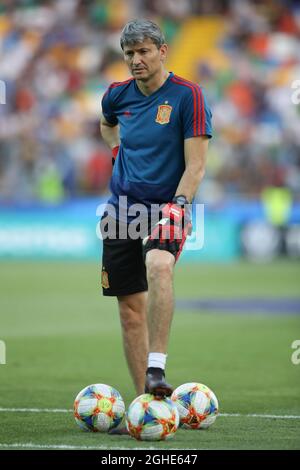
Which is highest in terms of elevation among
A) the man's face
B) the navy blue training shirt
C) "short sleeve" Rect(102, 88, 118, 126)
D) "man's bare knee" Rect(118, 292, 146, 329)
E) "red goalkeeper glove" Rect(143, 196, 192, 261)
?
the man's face

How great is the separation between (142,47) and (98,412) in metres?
2.35

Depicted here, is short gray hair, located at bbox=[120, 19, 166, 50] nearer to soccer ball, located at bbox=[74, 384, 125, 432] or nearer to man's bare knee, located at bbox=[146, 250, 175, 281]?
man's bare knee, located at bbox=[146, 250, 175, 281]

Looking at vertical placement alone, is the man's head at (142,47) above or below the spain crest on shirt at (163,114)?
above

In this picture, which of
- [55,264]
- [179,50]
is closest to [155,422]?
[55,264]

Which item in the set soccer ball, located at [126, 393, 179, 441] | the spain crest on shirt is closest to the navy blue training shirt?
the spain crest on shirt

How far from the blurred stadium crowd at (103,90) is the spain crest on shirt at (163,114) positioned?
16964 millimetres

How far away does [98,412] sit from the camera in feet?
21.6

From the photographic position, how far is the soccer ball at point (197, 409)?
262 inches

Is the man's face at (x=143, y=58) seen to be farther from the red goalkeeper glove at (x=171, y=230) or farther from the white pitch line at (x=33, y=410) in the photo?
the white pitch line at (x=33, y=410)

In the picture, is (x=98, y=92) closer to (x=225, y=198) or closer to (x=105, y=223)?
(x=225, y=198)

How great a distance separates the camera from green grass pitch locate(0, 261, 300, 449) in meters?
6.44
